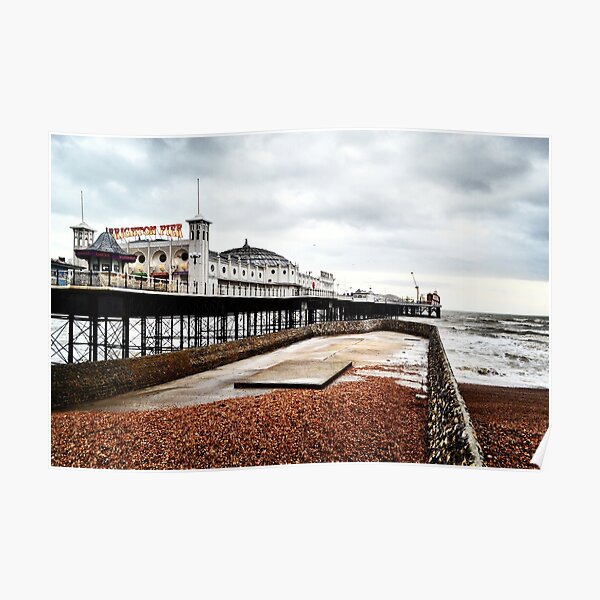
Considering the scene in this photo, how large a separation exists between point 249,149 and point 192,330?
3726 mm

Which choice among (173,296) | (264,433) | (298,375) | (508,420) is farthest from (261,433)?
(508,420)

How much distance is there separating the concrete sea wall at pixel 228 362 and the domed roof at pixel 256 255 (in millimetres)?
1516

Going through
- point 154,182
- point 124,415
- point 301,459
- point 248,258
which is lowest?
point 301,459

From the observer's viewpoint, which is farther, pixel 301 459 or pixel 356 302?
pixel 356 302

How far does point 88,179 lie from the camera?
12.1 m

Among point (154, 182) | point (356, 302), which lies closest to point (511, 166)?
point (356, 302)

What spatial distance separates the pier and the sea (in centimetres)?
63

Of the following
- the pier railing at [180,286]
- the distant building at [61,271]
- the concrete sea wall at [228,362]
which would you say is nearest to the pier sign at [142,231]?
the pier railing at [180,286]

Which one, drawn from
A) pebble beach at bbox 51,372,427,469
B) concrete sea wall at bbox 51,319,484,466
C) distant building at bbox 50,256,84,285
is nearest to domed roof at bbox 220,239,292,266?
concrete sea wall at bbox 51,319,484,466

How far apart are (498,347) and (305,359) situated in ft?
12.5

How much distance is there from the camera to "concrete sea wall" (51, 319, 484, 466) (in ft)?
38.1

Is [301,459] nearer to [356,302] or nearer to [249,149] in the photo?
[356,302]

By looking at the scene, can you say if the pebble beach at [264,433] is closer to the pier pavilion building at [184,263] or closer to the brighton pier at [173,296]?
the brighton pier at [173,296]

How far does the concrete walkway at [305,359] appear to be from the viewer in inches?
464
